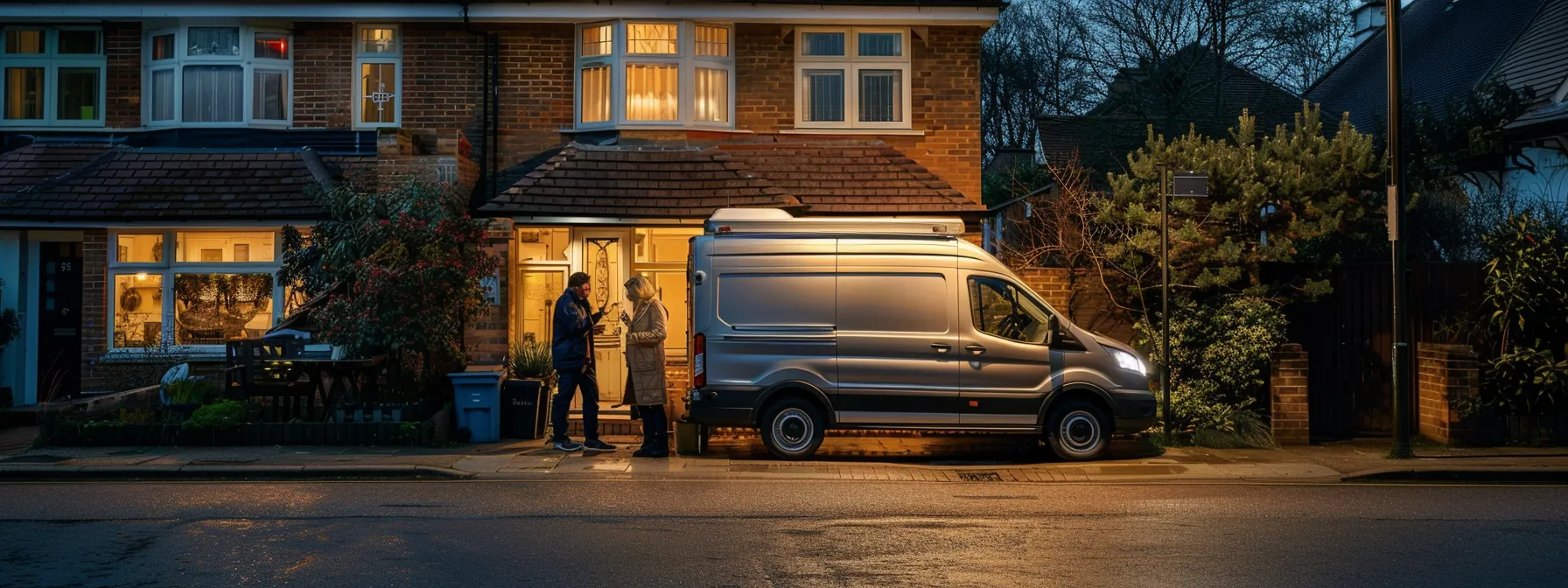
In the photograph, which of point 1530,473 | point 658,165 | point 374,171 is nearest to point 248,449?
point 374,171

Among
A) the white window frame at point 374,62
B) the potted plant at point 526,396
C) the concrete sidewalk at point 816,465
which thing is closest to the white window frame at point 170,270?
the white window frame at point 374,62

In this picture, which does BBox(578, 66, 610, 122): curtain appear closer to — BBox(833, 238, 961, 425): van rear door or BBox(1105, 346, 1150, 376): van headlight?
BBox(833, 238, 961, 425): van rear door

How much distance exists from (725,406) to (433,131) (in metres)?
6.54

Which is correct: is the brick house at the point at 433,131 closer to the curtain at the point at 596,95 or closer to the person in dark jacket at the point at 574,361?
the curtain at the point at 596,95

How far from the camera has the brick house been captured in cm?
1593

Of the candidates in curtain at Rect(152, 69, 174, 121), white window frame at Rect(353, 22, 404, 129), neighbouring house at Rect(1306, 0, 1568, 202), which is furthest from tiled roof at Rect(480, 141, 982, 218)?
neighbouring house at Rect(1306, 0, 1568, 202)

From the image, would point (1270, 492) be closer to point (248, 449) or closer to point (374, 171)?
point (248, 449)

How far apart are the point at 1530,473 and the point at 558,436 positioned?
871cm

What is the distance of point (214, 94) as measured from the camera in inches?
672

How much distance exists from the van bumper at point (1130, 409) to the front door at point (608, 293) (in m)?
6.35

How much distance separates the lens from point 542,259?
16.6 m

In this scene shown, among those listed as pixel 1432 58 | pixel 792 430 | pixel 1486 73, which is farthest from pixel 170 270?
pixel 1432 58

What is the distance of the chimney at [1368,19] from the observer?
1404 inches

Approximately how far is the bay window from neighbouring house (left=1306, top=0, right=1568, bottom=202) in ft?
55.1
